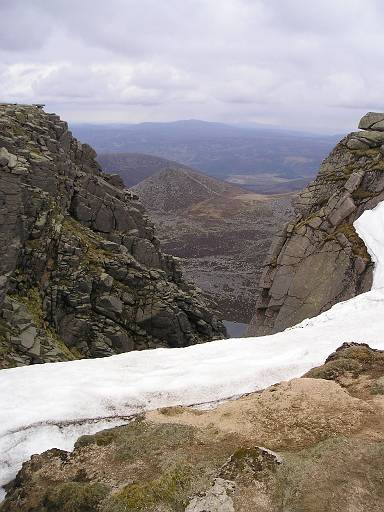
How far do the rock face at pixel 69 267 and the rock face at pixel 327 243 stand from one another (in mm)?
11041

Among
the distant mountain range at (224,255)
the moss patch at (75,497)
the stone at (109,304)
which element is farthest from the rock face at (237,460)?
the distant mountain range at (224,255)

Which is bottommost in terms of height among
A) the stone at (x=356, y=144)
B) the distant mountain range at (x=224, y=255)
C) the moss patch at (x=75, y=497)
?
the distant mountain range at (x=224, y=255)

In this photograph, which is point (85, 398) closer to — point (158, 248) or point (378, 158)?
point (378, 158)

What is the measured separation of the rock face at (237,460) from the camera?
10.5 meters

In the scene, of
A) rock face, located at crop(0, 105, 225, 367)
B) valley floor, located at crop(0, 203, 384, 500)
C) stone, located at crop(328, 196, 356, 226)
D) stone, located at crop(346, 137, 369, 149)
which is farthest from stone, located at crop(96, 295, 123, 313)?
stone, located at crop(346, 137, 369, 149)

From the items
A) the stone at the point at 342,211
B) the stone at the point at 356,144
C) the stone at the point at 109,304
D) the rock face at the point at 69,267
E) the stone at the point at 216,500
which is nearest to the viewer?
the stone at the point at 216,500

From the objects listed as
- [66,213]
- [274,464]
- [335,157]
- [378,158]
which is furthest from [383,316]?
[66,213]

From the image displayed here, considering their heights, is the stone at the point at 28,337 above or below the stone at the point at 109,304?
above

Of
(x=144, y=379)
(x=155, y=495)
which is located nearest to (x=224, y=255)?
(x=144, y=379)

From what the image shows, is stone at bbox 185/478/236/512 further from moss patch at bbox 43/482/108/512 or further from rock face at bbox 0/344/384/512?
moss patch at bbox 43/482/108/512

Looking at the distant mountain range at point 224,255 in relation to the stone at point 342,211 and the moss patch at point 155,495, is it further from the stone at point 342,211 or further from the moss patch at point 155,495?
the moss patch at point 155,495

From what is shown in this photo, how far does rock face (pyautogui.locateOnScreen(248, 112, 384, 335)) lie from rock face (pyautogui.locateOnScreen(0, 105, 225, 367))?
36.2 feet

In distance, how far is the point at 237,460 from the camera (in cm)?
1136

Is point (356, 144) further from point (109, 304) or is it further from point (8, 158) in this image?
point (8, 158)
